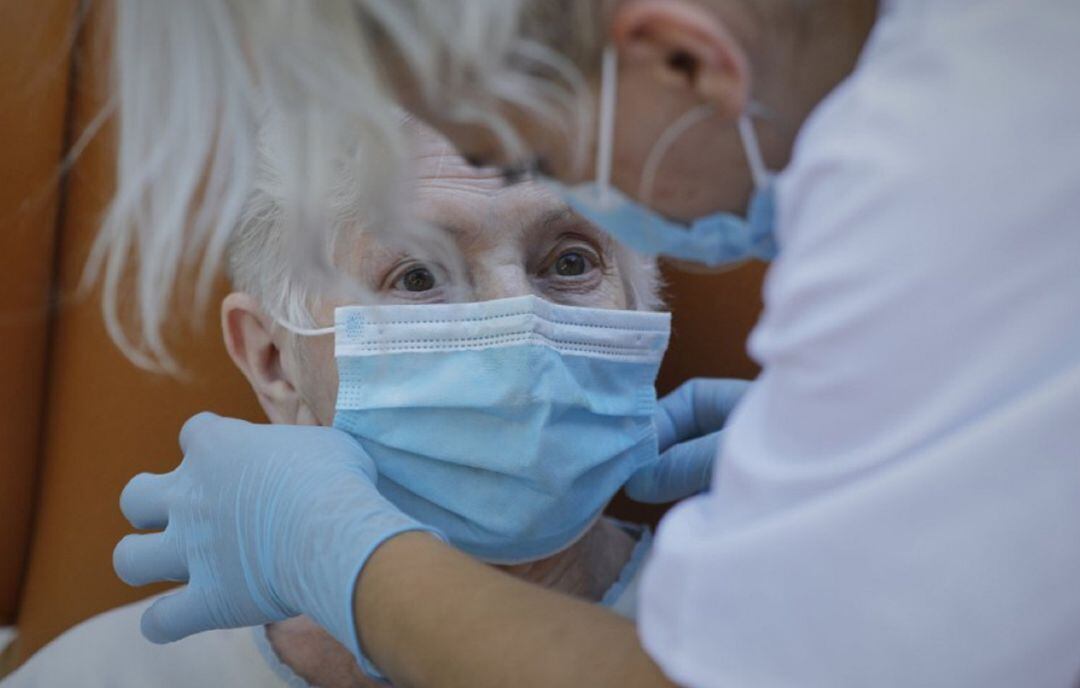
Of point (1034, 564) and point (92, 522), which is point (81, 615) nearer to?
Answer: point (92, 522)

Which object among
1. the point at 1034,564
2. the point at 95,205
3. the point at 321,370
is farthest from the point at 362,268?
the point at 1034,564

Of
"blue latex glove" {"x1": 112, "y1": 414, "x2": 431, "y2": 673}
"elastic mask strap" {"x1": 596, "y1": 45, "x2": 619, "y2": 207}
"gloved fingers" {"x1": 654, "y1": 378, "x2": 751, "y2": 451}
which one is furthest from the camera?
"gloved fingers" {"x1": 654, "y1": 378, "x2": 751, "y2": 451}

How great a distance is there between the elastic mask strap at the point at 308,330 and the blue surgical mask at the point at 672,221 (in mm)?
580

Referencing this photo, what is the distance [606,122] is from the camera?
923 mm

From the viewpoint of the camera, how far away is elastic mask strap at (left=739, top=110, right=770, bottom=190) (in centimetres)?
92

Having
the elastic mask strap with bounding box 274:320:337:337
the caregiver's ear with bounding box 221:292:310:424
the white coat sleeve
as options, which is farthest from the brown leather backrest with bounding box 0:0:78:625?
the white coat sleeve

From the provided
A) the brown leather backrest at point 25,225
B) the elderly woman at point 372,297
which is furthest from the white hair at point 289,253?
the brown leather backrest at point 25,225

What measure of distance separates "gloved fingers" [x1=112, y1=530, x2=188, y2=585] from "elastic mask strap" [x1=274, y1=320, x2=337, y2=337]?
0.92ft

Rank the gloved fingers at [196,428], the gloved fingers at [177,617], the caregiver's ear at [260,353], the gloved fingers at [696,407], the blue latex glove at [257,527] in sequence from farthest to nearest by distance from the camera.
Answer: the gloved fingers at [696,407]
the caregiver's ear at [260,353]
the gloved fingers at [196,428]
the gloved fingers at [177,617]
the blue latex glove at [257,527]

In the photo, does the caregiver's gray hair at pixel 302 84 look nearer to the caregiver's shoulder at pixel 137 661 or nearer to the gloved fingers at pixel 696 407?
the caregiver's shoulder at pixel 137 661

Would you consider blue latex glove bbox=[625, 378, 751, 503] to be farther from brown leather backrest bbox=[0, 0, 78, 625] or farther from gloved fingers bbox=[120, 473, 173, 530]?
brown leather backrest bbox=[0, 0, 78, 625]

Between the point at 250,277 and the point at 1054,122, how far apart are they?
1.11 metres

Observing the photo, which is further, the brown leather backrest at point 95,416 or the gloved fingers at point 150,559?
the brown leather backrest at point 95,416

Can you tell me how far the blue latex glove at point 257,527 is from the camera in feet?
3.75
